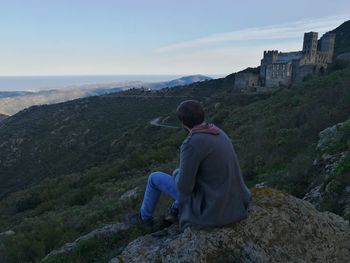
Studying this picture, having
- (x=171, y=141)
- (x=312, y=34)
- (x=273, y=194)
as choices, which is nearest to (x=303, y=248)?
(x=273, y=194)

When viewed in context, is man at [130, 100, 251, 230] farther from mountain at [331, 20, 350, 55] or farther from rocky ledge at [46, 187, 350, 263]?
mountain at [331, 20, 350, 55]

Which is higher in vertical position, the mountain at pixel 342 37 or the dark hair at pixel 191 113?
the mountain at pixel 342 37

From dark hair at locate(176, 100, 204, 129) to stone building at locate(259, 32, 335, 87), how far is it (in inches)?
1883

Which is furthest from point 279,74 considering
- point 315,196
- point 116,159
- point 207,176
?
point 207,176

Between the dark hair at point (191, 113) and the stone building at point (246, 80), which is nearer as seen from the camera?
the dark hair at point (191, 113)

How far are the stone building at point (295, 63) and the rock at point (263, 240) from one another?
155ft

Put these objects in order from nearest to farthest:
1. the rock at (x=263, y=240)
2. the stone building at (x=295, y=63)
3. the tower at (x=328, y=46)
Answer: the rock at (x=263, y=240), the stone building at (x=295, y=63), the tower at (x=328, y=46)

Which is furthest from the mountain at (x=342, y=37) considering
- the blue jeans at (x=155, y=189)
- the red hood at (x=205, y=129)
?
the red hood at (x=205, y=129)

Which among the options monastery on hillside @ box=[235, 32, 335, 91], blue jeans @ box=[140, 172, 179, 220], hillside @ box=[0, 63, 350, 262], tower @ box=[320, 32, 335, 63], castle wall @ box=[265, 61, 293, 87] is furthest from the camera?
tower @ box=[320, 32, 335, 63]

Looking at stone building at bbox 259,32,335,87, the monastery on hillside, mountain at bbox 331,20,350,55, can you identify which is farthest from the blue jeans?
mountain at bbox 331,20,350,55

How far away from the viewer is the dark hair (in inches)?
159

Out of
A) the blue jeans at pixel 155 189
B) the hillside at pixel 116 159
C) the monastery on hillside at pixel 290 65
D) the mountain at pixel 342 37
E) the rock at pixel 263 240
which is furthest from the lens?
the mountain at pixel 342 37

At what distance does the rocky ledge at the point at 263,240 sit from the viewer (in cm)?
391

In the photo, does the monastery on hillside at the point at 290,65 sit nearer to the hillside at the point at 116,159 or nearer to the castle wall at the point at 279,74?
the castle wall at the point at 279,74
